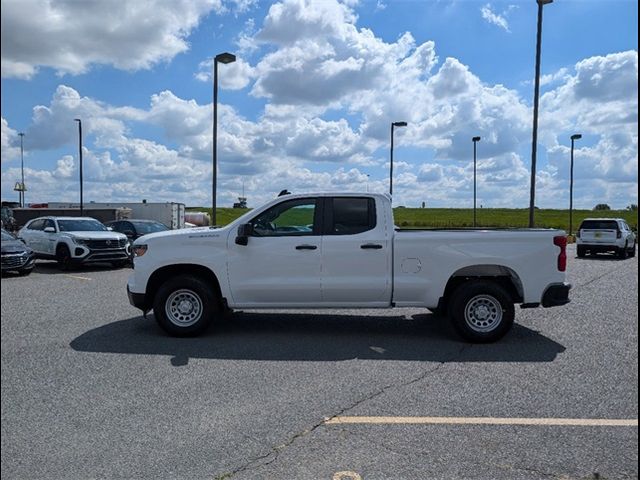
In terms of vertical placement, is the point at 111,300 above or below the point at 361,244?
below

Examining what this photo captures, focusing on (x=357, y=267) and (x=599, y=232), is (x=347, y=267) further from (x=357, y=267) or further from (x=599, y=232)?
(x=599, y=232)

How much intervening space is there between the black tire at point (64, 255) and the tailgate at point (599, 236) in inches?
825

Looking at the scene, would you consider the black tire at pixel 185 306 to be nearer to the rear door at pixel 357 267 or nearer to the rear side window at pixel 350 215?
the rear door at pixel 357 267

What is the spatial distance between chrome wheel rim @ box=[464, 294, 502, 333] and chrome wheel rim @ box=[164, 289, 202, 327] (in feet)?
11.5

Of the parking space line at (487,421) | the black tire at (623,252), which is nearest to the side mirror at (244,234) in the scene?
the parking space line at (487,421)

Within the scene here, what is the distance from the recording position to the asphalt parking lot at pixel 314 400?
11.5ft

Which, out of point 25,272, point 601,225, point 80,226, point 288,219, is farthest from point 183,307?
point 601,225

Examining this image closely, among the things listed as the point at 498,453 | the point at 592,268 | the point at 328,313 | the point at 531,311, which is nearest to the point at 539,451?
the point at 498,453

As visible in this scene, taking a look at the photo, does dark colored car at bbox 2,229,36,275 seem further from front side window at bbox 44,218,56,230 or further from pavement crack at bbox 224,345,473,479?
pavement crack at bbox 224,345,473,479

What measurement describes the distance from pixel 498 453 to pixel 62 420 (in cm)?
310

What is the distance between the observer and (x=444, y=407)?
462 cm

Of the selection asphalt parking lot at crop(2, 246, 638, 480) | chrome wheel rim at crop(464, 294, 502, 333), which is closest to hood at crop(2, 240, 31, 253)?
asphalt parking lot at crop(2, 246, 638, 480)

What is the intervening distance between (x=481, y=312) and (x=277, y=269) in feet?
8.79

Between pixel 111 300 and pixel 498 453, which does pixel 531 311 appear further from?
pixel 111 300
